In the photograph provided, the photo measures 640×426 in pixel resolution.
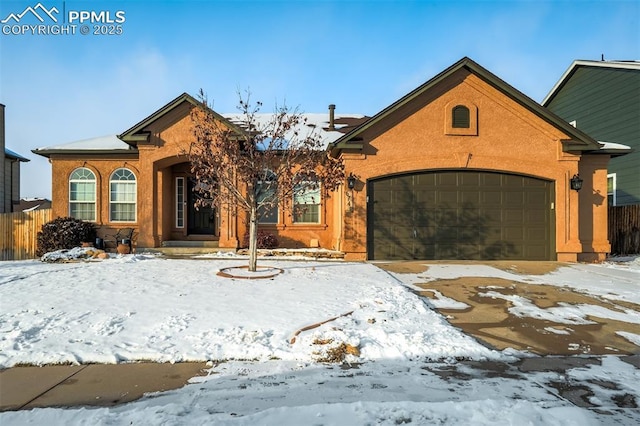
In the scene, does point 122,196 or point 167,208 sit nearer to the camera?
point 122,196

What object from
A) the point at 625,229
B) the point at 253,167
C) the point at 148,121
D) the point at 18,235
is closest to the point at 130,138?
the point at 148,121

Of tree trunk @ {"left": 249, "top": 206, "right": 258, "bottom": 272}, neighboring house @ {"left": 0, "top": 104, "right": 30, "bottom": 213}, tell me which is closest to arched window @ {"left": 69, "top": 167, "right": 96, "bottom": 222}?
tree trunk @ {"left": 249, "top": 206, "right": 258, "bottom": 272}

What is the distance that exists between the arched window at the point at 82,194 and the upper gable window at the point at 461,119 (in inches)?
523

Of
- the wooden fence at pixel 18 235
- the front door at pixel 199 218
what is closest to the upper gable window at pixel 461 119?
the front door at pixel 199 218

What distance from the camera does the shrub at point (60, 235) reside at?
Answer: 13211 mm

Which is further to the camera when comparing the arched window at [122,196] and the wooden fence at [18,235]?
the arched window at [122,196]

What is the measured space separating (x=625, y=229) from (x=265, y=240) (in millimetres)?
14130

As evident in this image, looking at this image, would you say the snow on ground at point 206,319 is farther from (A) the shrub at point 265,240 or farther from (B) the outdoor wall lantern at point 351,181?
(A) the shrub at point 265,240

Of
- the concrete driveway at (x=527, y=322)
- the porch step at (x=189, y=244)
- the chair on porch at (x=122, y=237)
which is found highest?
the chair on porch at (x=122, y=237)

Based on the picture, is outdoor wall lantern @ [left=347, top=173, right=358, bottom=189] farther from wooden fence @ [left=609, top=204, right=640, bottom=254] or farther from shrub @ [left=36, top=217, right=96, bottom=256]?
wooden fence @ [left=609, top=204, right=640, bottom=254]

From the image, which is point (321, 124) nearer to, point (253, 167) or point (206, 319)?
point (253, 167)

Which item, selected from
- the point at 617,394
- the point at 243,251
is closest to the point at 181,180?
the point at 243,251

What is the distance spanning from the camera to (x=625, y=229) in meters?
15.0

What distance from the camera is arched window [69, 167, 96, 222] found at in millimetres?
14703
